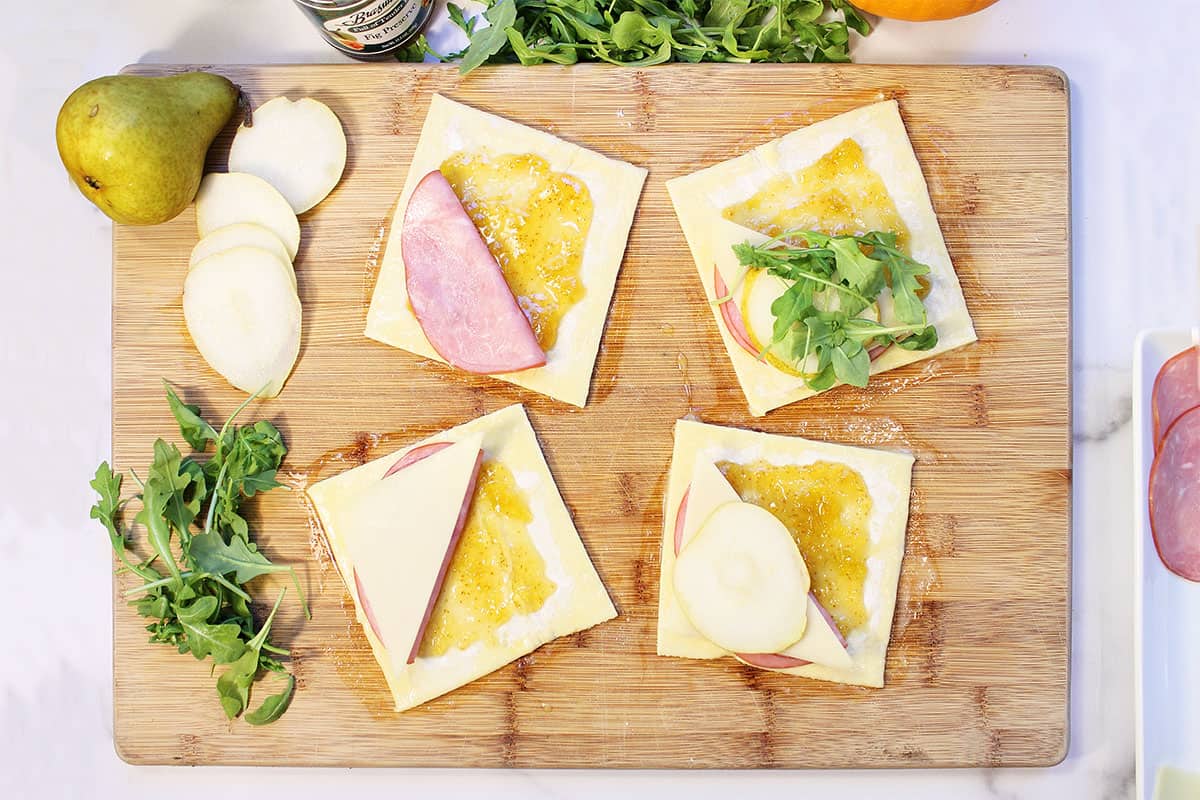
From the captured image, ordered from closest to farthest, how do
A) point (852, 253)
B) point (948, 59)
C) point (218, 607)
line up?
point (852, 253) < point (218, 607) < point (948, 59)

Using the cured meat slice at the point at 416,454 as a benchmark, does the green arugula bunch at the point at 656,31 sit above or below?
above

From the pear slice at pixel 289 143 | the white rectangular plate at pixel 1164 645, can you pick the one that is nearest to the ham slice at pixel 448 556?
the pear slice at pixel 289 143

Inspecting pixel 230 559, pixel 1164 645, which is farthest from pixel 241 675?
pixel 1164 645

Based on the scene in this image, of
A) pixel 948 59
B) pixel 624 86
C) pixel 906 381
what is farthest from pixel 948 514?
pixel 624 86

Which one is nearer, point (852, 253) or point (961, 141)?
point (852, 253)

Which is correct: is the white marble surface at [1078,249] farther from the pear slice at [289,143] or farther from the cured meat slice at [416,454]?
the cured meat slice at [416,454]

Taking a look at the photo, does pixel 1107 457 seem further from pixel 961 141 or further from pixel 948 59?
pixel 948 59

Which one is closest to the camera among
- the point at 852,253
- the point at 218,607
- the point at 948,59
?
the point at 852,253
